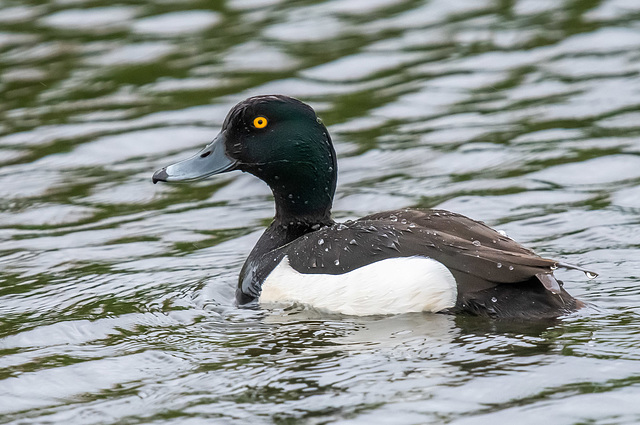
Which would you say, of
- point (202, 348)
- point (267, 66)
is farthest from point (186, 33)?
point (202, 348)

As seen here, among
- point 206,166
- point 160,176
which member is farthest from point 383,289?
point 160,176

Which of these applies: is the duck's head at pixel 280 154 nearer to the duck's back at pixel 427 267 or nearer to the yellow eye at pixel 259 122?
the yellow eye at pixel 259 122

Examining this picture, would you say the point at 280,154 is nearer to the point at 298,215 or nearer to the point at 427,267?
the point at 298,215

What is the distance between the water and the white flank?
3.4 inches

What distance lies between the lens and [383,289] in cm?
630

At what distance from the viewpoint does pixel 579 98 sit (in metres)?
11.0

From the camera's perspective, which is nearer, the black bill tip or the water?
the water

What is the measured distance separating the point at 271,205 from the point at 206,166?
6.65ft

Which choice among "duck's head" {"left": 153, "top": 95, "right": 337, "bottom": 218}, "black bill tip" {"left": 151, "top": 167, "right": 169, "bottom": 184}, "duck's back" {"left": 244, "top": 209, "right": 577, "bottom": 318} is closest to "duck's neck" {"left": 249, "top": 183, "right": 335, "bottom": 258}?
"duck's head" {"left": 153, "top": 95, "right": 337, "bottom": 218}

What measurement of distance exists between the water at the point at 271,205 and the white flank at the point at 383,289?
9 centimetres

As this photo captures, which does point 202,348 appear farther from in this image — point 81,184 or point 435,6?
point 435,6

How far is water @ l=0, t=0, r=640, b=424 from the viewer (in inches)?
210

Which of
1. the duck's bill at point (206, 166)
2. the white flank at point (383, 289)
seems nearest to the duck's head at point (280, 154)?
the duck's bill at point (206, 166)

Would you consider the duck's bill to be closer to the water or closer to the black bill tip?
the black bill tip
